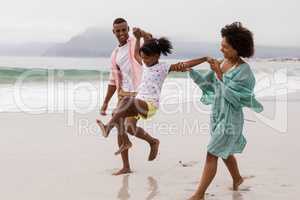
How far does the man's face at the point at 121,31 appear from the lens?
552 cm

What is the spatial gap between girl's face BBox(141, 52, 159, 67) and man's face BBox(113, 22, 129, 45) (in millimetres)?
684

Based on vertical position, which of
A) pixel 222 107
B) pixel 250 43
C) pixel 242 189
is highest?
pixel 250 43

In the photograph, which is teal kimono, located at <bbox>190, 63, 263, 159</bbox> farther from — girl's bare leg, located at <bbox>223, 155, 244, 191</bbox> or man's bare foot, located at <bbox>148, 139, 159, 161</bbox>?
man's bare foot, located at <bbox>148, 139, 159, 161</bbox>

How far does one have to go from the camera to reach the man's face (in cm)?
552

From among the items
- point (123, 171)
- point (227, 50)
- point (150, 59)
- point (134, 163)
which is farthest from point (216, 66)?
point (134, 163)

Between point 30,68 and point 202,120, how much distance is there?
1829cm

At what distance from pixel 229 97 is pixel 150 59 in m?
0.97

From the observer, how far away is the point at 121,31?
555cm

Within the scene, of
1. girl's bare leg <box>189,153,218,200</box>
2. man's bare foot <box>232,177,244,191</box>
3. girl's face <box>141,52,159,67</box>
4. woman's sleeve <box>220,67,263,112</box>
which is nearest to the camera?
woman's sleeve <box>220,67,263,112</box>

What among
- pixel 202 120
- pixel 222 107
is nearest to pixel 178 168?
pixel 222 107

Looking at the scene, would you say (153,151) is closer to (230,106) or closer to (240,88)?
(230,106)

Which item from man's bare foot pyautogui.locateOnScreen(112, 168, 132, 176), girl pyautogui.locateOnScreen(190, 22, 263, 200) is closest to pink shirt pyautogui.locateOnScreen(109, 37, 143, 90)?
man's bare foot pyautogui.locateOnScreen(112, 168, 132, 176)

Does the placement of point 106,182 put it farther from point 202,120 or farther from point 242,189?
point 202,120

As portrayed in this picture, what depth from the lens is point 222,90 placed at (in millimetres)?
4406
